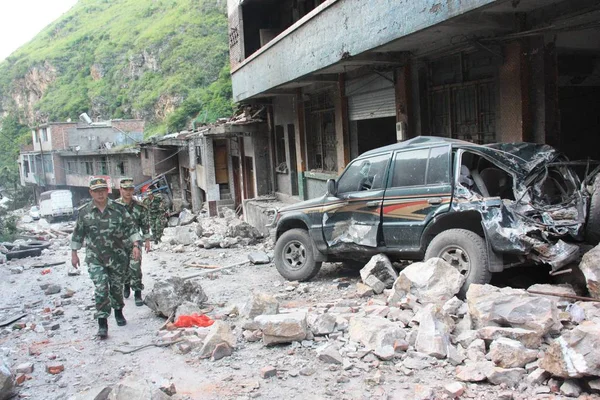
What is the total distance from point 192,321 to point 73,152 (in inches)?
1717

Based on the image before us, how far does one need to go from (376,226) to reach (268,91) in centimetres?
913

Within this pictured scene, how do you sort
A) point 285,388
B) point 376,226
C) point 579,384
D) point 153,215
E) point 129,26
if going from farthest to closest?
1. point 129,26
2. point 153,215
3. point 376,226
4. point 285,388
5. point 579,384

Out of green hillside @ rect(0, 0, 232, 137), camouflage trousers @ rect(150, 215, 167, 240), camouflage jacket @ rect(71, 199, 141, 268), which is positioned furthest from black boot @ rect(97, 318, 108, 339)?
green hillside @ rect(0, 0, 232, 137)

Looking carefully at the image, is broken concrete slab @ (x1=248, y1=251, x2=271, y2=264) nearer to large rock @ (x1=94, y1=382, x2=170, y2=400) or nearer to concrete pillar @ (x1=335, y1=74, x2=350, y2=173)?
concrete pillar @ (x1=335, y1=74, x2=350, y2=173)

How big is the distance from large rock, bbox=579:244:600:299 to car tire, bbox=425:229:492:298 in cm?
99

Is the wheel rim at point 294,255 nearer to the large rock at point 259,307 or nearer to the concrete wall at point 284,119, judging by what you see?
the large rock at point 259,307

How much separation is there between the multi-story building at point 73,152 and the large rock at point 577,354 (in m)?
42.0

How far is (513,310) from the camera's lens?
4574 mm

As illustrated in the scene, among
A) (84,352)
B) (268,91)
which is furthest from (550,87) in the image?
(268,91)

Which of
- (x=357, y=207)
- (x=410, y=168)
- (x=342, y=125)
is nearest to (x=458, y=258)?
(x=410, y=168)

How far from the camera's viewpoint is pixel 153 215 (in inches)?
572

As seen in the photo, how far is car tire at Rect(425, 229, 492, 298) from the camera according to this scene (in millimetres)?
5668

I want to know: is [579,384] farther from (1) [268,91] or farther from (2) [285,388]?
(1) [268,91]

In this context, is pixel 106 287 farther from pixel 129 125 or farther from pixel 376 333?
pixel 129 125
